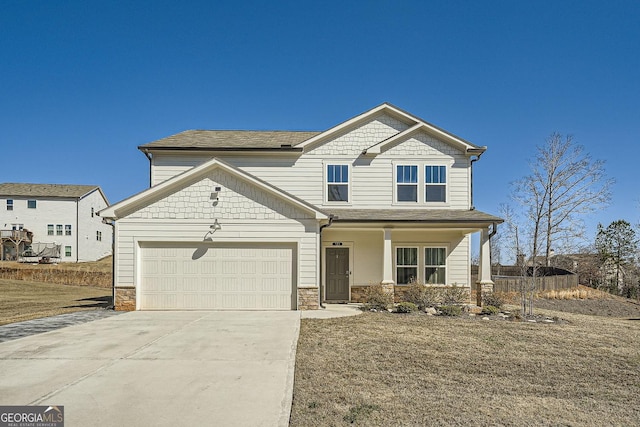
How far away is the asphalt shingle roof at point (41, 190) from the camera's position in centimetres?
3706

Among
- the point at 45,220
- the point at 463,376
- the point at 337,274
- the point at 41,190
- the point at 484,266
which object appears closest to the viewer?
the point at 463,376

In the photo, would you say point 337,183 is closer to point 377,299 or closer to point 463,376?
point 377,299

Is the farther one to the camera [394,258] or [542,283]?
[542,283]

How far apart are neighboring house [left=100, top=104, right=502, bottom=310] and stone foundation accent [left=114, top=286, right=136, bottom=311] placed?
4cm

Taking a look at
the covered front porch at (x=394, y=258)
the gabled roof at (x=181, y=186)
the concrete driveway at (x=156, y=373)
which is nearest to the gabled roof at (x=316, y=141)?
the covered front porch at (x=394, y=258)

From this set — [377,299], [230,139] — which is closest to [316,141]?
[230,139]

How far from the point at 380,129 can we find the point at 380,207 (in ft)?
10.7

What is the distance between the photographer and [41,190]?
37.9 m

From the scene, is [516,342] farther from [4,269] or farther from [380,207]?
[4,269]

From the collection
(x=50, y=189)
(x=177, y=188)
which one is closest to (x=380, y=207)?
(x=177, y=188)

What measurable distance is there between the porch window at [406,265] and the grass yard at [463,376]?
5.86 meters

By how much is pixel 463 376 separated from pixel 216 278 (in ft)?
28.7

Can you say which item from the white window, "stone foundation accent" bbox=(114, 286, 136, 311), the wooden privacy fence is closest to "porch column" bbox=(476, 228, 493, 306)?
the white window

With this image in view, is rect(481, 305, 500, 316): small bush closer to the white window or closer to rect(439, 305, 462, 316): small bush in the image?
rect(439, 305, 462, 316): small bush
